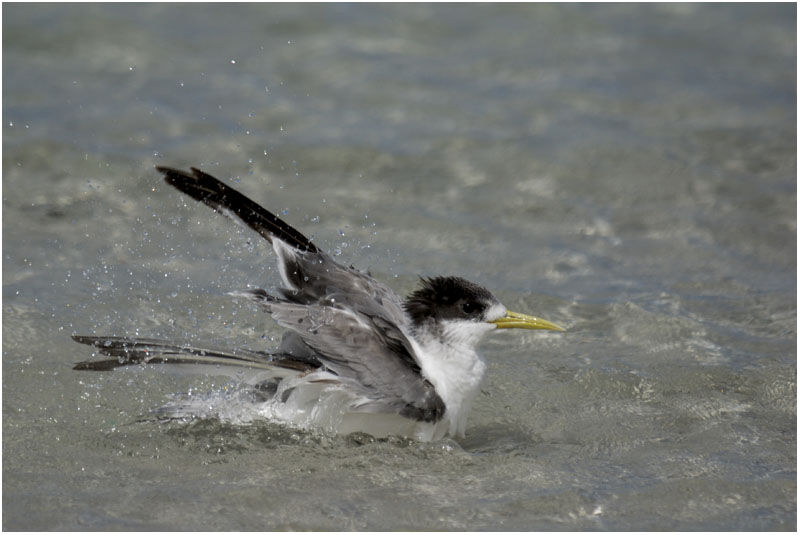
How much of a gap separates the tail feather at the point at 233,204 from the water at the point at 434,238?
2.86 ft

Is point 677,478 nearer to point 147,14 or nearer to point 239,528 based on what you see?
point 239,528

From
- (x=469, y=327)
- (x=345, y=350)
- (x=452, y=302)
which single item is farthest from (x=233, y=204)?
(x=469, y=327)

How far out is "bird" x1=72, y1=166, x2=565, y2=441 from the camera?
454 centimetres

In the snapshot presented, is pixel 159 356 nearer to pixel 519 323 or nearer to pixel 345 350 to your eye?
A: pixel 345 350

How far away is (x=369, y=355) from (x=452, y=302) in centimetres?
45

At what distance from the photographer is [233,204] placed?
4969 millimetres

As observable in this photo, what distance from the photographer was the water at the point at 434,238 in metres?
4.50

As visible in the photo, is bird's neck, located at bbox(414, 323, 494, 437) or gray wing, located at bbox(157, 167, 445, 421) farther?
bird's neck, located at bbox(414, 323, 494, 437)

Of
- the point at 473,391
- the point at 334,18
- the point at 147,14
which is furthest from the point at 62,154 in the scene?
the point at 473,391

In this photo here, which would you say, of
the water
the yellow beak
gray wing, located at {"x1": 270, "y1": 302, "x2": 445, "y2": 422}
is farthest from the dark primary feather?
the yellow beak

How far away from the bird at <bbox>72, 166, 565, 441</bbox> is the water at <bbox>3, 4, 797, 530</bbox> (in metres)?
0.17

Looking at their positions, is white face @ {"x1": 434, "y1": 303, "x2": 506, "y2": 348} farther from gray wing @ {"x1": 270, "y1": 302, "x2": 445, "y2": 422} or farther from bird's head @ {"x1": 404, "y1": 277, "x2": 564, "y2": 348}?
gray wing @ {"x1": 270, "y1": 302, "x2": 445, "y2": 422}

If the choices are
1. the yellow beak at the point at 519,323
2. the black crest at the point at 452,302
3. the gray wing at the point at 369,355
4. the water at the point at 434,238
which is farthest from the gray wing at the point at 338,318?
the yellow beak at the point at 519,323

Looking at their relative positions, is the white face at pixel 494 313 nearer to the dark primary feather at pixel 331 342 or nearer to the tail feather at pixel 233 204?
the dark primary feather at pixel 331 342
